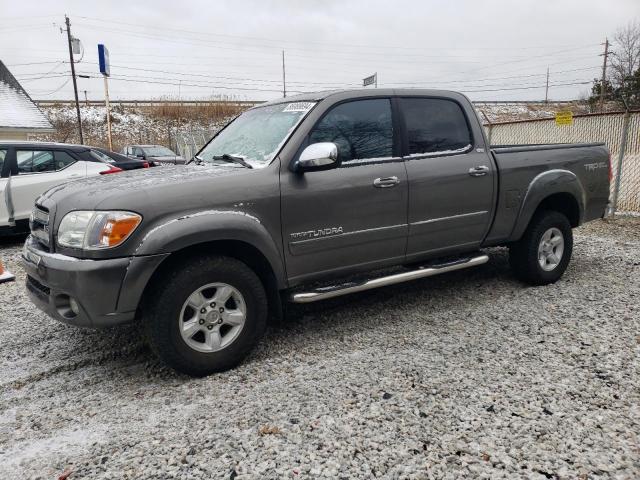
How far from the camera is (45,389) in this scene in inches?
125

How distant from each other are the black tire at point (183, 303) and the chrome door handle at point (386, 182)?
3.99ft

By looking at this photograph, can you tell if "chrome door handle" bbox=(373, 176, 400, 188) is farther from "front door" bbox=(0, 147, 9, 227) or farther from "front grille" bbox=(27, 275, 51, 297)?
"front door" bbox=(0, 147, 9, 227)

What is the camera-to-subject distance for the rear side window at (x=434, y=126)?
414cm

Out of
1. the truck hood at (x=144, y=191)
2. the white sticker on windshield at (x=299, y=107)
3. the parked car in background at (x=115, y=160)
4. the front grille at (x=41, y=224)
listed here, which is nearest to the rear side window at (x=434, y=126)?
the white sticker on windshield at (x=299, y=107)

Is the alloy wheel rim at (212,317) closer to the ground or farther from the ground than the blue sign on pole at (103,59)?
closer to the ground

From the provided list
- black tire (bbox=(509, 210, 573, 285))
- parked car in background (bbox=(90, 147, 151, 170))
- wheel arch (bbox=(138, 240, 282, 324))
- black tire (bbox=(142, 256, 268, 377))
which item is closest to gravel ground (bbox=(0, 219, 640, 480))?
black tire (bbox=(142, 256, 268, 377))

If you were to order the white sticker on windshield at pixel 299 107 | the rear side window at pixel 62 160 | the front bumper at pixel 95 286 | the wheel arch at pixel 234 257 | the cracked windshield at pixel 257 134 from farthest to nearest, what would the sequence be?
the rear side window at pixel 62 160 → the white sticker on windshield at pixel 299 107 → the cracked windshield at pixel 257 134 → the wheel arch at pixel 234 257 → the front bumper at pixel 95 286

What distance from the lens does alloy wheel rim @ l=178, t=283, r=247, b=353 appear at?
3.12 m

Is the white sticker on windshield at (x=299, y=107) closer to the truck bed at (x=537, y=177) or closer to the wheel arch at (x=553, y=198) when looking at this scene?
the truck bed at (x=537, y=177)

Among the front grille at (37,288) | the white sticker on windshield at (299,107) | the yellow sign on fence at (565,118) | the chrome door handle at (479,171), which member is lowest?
the front grille at (37,288)

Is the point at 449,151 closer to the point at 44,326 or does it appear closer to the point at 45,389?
the point at 45,389

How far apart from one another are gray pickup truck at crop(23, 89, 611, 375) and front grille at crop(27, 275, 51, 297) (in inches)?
0.6

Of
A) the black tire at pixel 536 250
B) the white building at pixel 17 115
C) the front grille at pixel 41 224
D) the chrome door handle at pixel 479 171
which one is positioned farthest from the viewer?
the white building at pixel 17 115

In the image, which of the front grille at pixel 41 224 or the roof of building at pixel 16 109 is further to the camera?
the roof of building at pixel 16 109
